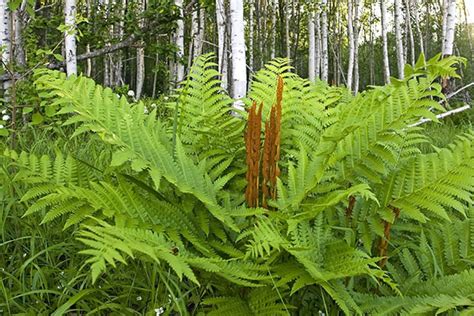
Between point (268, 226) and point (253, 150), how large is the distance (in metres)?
0.25

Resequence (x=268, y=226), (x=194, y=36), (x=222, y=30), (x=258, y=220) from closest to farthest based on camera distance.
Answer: (x=268, y=226) → (x=258, y=220) → (x=222, y=30) → (x=194, y=36)

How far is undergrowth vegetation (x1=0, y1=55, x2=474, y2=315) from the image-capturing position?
1351mm

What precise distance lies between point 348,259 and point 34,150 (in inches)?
79.1

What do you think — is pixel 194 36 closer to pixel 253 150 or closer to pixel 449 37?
pixel 449 37

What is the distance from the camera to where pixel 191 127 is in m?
2.03

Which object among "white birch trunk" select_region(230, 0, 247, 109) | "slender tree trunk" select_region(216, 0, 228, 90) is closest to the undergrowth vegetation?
"white birch trunk" select_region(230, 0, 247, 109)

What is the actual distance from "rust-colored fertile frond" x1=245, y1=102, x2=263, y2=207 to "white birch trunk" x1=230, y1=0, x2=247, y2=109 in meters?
2.61

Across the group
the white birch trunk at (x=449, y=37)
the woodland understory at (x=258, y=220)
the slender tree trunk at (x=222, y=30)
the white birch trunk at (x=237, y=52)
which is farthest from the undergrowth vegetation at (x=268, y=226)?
the white birch trunk at (x=449, y=37)

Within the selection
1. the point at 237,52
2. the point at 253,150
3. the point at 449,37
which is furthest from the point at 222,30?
the point at 253,150

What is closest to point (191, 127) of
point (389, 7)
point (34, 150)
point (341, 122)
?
point (341, 122)

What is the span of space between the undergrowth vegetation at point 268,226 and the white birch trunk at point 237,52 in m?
2.34

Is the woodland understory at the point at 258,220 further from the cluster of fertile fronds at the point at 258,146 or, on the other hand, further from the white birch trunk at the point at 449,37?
the white birch trunk at the point at 449,37

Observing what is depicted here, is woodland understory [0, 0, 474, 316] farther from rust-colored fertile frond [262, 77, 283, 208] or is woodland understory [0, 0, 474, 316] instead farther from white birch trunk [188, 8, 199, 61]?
white birch trunk [188, 8, 199, 61]

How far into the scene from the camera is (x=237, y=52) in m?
4.27
